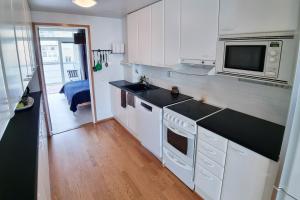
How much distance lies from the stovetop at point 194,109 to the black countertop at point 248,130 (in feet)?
0.36

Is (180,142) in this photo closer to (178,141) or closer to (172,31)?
(178,141)

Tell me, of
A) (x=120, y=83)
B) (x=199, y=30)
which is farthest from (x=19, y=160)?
(x=120, y=83)

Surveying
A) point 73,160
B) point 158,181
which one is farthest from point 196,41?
point 73,160

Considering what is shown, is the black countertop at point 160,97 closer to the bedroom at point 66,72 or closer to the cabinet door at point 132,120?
the cabinet door at point 132,120

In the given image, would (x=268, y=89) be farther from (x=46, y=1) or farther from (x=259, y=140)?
(x=46, y=1)

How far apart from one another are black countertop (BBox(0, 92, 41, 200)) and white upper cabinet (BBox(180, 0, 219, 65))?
6.01 ft

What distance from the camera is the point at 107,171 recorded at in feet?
8.43

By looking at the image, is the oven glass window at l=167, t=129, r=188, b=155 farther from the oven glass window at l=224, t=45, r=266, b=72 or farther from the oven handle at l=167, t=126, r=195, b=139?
the oven glass window at l=224, t=45, r=266, b=72

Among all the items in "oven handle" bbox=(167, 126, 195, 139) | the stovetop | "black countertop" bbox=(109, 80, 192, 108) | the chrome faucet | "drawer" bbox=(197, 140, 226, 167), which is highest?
the chrome faucet

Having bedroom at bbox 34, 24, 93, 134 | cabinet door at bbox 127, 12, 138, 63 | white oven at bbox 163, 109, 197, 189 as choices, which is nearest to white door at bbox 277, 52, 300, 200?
white oven at bbox 163, 109, 197, 189

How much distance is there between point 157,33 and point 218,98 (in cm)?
131

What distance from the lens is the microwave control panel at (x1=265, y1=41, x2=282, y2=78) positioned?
1.34m

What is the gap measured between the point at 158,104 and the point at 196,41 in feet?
3.13

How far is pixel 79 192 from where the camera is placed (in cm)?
221
